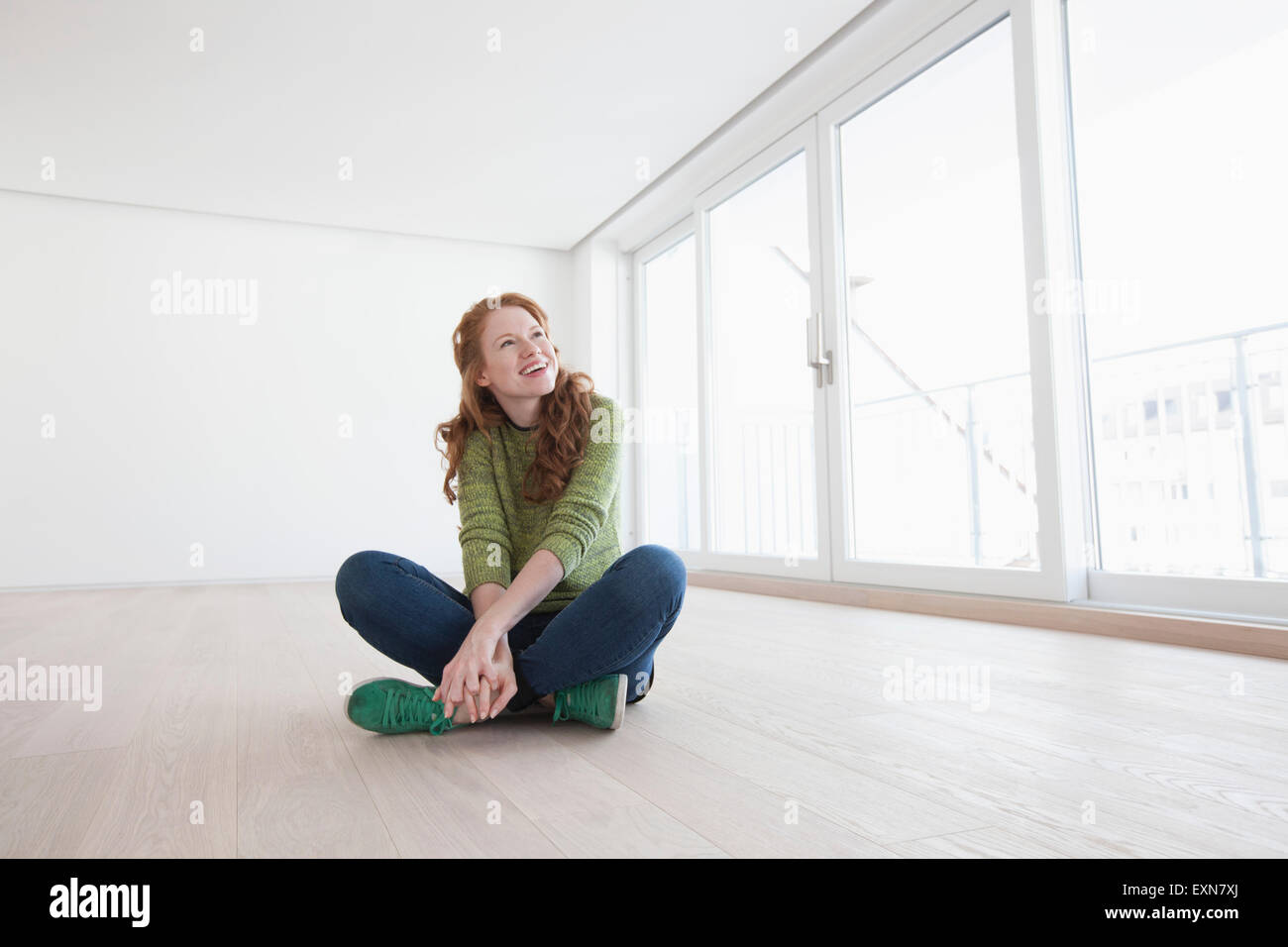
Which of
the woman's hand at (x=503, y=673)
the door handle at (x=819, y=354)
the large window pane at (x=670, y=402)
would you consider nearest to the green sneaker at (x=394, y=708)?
the woman's hand at (x=503, y=673)

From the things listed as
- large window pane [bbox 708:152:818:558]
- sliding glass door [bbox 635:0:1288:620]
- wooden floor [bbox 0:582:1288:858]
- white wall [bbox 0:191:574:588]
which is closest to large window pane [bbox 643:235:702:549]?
sliding glass door [bbox 635:0:1288:620]

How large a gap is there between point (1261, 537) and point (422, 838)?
3614 mm

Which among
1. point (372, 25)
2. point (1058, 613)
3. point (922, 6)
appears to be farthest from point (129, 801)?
point (922, 6)

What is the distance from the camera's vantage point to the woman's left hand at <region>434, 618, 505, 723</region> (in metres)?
1.16

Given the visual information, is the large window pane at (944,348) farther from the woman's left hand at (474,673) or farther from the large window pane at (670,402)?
the woman's left hand at (474,673)

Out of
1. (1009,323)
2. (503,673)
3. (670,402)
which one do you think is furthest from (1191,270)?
(503,673)

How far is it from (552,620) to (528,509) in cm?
22

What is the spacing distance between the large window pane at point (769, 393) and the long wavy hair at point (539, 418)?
3.25 m

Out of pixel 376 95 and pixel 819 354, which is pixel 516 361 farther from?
pixel 376 95

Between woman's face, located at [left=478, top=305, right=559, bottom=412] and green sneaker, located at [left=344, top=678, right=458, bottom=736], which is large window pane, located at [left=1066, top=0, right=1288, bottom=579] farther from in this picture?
green sneaker, located at [left=344, top=678, right=458, bottom=736]

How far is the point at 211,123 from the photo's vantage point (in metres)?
3.83

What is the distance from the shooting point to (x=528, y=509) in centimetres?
145

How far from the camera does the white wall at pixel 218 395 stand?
14.8 ft

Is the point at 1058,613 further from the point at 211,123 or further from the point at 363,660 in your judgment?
the point at 211,123
